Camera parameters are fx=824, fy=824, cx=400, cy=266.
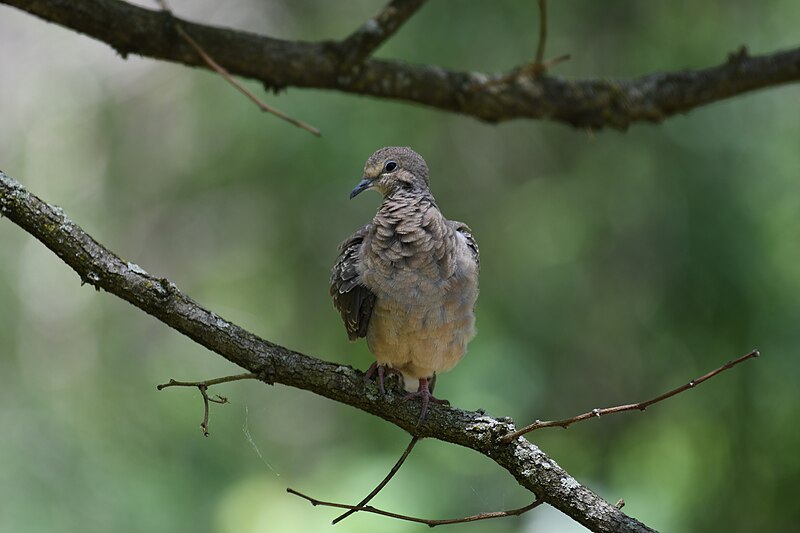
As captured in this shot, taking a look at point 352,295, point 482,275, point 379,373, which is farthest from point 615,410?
point 482,275

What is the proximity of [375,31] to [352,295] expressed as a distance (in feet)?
4.76

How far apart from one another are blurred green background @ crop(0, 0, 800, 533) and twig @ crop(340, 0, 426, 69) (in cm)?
213

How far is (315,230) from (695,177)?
3.33m

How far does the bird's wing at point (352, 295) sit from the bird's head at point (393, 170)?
273 mm

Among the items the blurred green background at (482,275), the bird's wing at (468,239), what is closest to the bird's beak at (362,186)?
the bird's wing at (468,239)

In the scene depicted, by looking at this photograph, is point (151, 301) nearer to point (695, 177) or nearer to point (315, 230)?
point (695, 177)

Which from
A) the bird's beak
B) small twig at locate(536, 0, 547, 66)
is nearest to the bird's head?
the bird's beak

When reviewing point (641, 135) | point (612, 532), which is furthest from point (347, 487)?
point (641, 135)

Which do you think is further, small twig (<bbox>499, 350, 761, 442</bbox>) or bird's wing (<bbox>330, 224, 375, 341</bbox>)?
bird's wing (<bbox>330, 224, 375, 341</bbox>)

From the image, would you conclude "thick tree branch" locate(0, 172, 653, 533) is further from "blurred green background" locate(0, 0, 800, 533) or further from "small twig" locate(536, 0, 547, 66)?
"small twig" locate(536, 0, 547, 66)

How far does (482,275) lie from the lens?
21.8 feet

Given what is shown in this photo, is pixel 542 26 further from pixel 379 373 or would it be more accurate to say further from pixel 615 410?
pixel 615 410

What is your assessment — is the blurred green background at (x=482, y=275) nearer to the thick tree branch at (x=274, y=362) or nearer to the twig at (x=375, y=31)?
the thick tree branch at (x=274, y=362)

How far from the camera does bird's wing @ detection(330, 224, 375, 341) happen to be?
3246 mm
